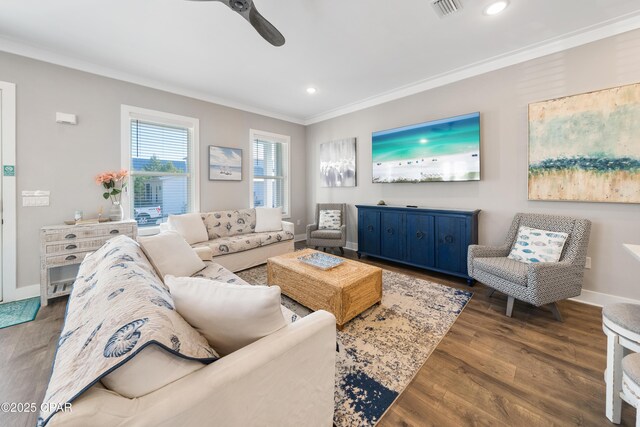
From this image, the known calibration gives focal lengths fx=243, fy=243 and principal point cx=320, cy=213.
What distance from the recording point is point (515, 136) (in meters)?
2.86

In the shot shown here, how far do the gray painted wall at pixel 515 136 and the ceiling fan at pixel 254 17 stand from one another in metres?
2.52

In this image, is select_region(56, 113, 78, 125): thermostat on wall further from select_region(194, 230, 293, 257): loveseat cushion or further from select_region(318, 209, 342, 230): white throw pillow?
select_region(318, 209, 342, 230): white throw pillow

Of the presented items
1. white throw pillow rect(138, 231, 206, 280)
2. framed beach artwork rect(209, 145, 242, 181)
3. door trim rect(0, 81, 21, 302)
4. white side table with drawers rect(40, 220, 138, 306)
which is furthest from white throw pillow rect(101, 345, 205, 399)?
framed beach artwork rect(209, 145, 242, 181)

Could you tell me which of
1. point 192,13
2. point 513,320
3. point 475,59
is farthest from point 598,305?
point 192,13

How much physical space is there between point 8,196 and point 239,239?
240 cm

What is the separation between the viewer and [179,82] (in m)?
3.50

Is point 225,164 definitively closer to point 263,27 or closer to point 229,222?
point 229,222

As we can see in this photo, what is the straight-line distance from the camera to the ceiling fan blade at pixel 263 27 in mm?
1735

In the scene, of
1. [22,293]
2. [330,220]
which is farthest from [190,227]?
[330,220]

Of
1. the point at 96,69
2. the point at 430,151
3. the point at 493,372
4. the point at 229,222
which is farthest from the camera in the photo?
the point at 229,222

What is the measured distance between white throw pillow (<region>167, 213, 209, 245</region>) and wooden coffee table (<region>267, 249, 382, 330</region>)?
1.44 m

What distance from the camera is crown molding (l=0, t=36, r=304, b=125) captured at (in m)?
2.56

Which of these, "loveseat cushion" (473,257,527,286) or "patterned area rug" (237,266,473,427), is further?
"loveseat cushion" (473,257,527,286)

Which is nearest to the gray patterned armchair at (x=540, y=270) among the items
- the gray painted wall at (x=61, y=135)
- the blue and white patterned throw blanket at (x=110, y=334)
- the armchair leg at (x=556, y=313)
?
the armchair leg at (x=556, y=313)
